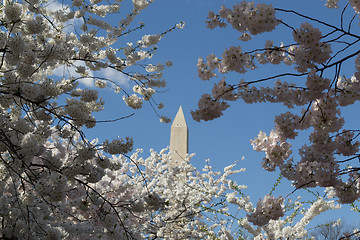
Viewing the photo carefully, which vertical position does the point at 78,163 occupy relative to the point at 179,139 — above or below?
below

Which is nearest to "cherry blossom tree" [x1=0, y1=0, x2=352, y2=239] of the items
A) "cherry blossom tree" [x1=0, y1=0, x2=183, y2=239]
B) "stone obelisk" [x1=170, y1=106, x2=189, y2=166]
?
"cherry blossom tree" [x1=0, y1=0, x2=183, y2=239]

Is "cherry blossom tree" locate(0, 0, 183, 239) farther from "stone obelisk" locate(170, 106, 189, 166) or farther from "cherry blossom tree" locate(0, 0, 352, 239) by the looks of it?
"stone obelisk" locate(170, 106, 189, 166)

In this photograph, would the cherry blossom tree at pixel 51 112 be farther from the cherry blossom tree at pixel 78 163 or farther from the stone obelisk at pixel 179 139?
the stone obelisk at pixel 179 139

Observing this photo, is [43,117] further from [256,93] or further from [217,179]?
[217,179]

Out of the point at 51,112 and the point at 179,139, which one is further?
the point at 179,139

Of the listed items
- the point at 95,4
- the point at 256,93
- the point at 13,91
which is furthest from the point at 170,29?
the point at 13,91

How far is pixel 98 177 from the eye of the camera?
4207 millimetres

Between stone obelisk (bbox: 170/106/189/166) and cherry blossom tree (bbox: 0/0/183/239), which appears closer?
cherry blossom tree (bbox: 0/0/183/239)

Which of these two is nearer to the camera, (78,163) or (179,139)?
(78,163)

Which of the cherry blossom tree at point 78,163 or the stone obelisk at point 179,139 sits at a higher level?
the stone obelisk at point 179,139

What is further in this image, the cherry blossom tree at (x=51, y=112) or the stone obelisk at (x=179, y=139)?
the stone obelisk at (x=179, y=139)

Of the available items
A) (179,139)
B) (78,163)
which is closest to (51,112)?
(78,163)

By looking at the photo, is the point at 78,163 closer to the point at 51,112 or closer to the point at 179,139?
the point at 51,112

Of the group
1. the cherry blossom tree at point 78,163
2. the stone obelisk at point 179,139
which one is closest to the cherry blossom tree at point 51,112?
the cherry blossom tree at point 78,163
